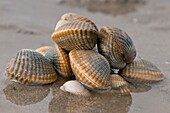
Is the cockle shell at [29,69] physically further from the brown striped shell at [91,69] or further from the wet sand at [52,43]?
the brown striped shell at [91,69]

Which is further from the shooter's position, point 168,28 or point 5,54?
point 168,28

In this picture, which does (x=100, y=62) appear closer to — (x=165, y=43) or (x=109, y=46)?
(x=109, y=46)

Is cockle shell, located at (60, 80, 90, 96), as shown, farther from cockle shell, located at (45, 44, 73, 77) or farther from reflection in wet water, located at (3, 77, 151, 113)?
cockle shell, located at (45, 44, 73, 77)

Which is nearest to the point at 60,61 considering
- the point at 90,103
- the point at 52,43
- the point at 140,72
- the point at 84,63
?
the point at 84,63

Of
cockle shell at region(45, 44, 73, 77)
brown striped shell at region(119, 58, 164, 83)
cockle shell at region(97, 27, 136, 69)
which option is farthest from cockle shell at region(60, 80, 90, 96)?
brown striped shell at region(119, 58, 164, 83)

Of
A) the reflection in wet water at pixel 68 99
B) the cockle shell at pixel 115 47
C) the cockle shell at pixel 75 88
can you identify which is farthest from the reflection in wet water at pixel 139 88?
the cockle shell at pixel 75 88

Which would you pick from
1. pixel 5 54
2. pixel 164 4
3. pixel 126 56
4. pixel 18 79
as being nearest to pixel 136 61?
pixel 126 56

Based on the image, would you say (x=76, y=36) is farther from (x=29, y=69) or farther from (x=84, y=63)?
(x=29, y=69)
